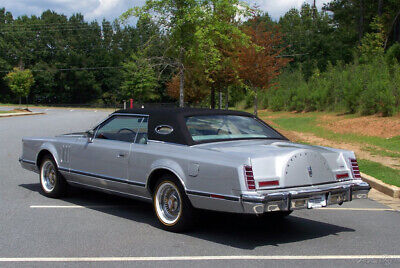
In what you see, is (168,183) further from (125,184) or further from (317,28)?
(317,28)

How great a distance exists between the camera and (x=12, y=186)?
9.34m

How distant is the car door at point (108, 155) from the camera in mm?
6898

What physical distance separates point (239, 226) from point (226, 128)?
1.33 meters

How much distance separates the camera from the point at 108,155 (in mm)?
7141

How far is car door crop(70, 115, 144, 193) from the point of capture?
690 centimetres

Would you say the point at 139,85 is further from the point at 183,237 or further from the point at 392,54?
the point at 183,237

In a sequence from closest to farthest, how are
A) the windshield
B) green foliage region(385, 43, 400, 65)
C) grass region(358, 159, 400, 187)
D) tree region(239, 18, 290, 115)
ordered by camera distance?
the windshield, grass region(358, 159, 400, 187), tree region(239, 18, 290, 115), green foliage region(385, 43, 400, 65)

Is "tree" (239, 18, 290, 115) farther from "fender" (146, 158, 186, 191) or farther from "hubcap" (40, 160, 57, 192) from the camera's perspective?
"fender" (146, 158, 186, 191)

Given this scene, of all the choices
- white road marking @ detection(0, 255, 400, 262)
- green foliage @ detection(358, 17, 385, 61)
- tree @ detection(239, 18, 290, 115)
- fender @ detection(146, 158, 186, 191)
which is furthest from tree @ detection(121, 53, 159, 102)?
white road marking @ detection(0, 255, 400, 262)

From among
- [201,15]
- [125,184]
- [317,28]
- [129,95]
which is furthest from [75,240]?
[129,95]

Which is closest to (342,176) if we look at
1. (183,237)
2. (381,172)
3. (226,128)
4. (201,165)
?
(226,128)

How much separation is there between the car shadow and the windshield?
1.03 m

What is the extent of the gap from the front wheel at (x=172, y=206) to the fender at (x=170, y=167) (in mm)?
127

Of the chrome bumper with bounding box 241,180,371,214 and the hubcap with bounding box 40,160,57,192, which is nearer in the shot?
the chrome bumper with bounding box 241,180,371,214
